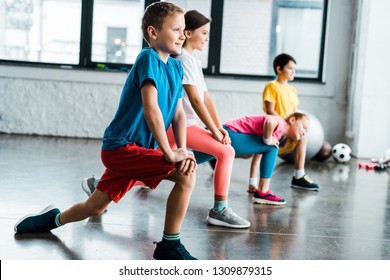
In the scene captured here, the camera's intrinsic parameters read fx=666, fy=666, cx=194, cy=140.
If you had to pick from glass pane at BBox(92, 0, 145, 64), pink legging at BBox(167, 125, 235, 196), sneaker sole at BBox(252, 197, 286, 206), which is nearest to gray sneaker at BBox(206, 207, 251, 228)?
pink legging at BBox(167, 125, 235, 196)

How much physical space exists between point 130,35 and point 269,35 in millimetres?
1657

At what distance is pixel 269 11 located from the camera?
7863mm

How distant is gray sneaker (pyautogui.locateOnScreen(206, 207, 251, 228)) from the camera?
345 cm

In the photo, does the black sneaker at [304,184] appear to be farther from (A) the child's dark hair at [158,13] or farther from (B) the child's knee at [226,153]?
(A) the child's dark hair at [158,13]

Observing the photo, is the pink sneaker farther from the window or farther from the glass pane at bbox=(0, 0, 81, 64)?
the glass pane at bbox=(0, 0, 81, 64)

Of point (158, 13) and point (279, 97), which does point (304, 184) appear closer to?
point (279, 97)

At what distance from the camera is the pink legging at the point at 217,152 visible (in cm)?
352

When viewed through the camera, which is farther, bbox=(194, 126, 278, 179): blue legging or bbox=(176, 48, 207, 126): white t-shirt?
bbox=(194, 126, 278, 179): blue legging

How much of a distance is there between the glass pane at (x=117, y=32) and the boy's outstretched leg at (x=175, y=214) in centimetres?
550

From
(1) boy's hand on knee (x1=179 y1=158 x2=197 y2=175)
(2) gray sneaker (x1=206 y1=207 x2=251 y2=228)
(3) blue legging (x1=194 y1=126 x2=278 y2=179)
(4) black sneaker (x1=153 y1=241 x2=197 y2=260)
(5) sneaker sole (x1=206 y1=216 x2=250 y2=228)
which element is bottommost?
(5) sneaker sole (x1=206 y1=216 x2=250 y2=228)

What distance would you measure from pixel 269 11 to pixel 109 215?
4.89m

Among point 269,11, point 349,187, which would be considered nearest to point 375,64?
point 269,11

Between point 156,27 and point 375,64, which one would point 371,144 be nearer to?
point 375,64

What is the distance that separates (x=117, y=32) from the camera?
7.98 meters
